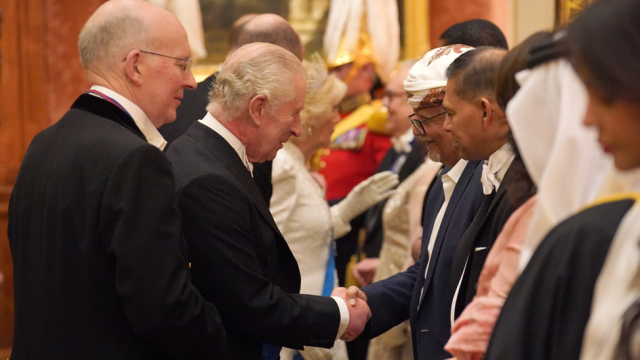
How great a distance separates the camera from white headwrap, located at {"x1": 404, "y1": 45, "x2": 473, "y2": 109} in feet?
8.50

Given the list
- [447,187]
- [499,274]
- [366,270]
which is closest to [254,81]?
[447,187]

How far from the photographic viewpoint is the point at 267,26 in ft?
12.2

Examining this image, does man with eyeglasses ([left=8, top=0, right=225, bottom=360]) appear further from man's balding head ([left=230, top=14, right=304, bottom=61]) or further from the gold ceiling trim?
the gold ceiling trim

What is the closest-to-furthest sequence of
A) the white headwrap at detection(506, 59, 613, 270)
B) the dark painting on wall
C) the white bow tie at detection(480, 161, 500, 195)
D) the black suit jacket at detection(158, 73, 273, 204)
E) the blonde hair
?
the white headwrap at detection(506, 59, 613, 270) → the white bow tie at detection(480, 161, 500, 195) → the black suit jacket at detection(158, 73, 273, 204) → the blonde hair → the dark painting on wall

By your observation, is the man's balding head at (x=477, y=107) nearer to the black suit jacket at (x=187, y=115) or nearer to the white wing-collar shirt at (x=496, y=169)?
the white wing-collar shirt at (x=496, y=169)

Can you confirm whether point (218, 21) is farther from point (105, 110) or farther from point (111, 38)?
point (105, 110)

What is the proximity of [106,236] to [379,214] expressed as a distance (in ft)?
9.22

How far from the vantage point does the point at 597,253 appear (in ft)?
3.80

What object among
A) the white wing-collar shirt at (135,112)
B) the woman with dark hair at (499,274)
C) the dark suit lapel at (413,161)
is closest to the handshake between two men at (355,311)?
the white wing-collar shirt at (135,112)

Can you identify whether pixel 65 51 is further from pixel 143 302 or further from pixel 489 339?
pixel 489 339

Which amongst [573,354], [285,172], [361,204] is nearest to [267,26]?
[285,172]

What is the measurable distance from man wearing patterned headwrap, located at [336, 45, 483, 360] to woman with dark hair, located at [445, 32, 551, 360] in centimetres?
67

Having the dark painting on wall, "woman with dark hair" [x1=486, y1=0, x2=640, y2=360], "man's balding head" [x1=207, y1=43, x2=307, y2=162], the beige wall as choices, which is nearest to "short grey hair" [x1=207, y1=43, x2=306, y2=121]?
"man's balding head" [x1=207, y1=43, x2=307, y2=162]

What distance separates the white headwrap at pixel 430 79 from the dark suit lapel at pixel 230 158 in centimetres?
68
